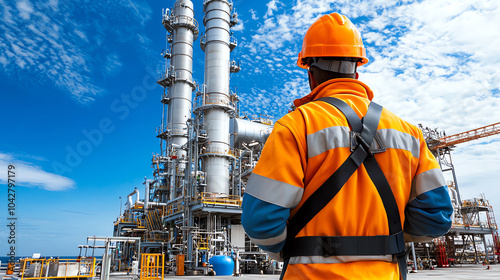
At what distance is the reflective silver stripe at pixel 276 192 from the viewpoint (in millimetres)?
1733

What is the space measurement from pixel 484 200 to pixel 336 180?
4574 centimetres

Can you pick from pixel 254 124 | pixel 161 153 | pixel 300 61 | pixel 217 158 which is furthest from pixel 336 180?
pixel 161 153

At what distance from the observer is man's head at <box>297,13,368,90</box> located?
225cm

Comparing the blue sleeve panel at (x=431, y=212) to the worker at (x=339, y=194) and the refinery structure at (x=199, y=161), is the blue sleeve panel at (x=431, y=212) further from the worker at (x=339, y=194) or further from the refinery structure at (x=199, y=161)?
the refinery structure at (x=199, y=161)

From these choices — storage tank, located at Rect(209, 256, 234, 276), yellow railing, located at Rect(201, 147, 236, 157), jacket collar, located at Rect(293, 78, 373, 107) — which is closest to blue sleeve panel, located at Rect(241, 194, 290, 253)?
jacket collar, located at Rect(293, 78, 373, 107)

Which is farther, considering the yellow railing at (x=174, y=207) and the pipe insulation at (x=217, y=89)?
the pipe insulation at (x=217, y=89)

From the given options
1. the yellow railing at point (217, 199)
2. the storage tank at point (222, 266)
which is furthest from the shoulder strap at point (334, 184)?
the yellow railing at point (217, 199)

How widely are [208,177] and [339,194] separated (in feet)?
96.1

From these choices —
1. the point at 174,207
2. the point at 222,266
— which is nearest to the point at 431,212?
the point at 222,266

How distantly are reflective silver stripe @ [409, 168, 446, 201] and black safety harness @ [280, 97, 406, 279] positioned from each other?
0.29 m

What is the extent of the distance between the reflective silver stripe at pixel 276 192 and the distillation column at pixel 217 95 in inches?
1131

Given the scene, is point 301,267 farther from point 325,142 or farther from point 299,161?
point 325,142

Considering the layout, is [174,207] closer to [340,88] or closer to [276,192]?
[340,88]

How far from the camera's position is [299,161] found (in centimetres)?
180
